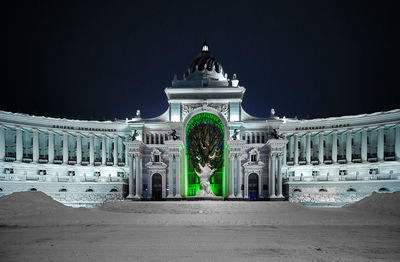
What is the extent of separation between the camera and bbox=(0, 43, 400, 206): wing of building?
45.4 m

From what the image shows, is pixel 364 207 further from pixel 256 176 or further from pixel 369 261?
pixel 256 176

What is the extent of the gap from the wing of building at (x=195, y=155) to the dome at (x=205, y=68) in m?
6.18

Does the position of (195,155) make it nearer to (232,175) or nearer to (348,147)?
(232,175)

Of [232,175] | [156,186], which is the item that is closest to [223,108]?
[232,175]

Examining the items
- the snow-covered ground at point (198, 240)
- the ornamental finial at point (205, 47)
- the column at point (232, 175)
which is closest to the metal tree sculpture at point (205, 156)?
the column at point (232, 175)

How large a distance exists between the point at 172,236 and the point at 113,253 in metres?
4.02

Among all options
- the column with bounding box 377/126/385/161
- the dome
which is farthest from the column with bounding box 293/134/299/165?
the dome

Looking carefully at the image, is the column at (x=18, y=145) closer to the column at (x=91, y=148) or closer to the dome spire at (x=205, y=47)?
the column at (x=91, y=148)

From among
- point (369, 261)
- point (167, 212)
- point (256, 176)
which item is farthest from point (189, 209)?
point (256, 176)

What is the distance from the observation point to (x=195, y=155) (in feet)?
141

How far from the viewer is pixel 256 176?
48.6 metres

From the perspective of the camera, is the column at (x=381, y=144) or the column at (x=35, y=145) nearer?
the column at (x=381, y=144)

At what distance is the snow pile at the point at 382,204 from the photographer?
23891mm

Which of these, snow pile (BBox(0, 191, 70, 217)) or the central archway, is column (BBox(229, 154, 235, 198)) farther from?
snow pile (BBox(0, 191, 70, 217))
